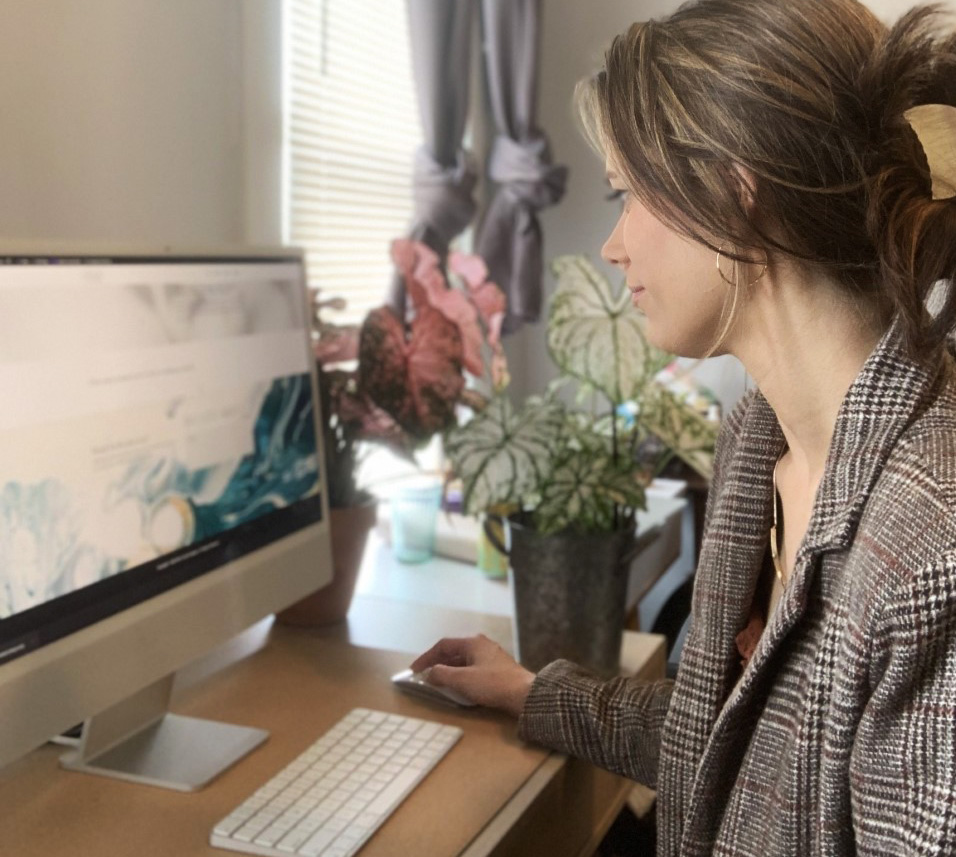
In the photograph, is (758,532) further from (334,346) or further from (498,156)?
(498,156)

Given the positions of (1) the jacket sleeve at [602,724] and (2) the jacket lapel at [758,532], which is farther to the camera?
(1) the jacket sleeve at [602,724]

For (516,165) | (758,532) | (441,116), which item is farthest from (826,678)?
(516,165)

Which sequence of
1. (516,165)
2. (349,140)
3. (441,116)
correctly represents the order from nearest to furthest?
1. (349,140)
2. (441,116)
3. (516,165)

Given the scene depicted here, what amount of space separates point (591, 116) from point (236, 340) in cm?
43

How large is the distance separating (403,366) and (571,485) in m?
0.26

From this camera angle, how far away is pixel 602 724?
1037mm

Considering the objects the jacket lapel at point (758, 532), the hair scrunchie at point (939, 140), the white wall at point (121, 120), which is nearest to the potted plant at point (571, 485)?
the jacket lapel at point (758, 532)

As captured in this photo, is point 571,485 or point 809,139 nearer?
point 809,139

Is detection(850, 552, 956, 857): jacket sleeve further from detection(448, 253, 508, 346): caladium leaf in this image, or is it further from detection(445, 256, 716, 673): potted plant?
detection(448, 253, 508, 346): caladium leaf

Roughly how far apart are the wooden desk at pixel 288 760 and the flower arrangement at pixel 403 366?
10.4 inches

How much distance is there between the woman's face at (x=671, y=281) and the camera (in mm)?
865

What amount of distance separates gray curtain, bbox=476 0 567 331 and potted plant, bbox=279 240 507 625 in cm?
121

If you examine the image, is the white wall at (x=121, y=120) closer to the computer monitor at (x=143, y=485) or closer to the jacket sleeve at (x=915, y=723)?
the computer monitor at (x=143, y=485)

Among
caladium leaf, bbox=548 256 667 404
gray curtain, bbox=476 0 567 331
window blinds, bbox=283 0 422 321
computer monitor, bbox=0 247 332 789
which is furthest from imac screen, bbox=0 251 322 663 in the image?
gray curtain, bbox=476 0 567 331
